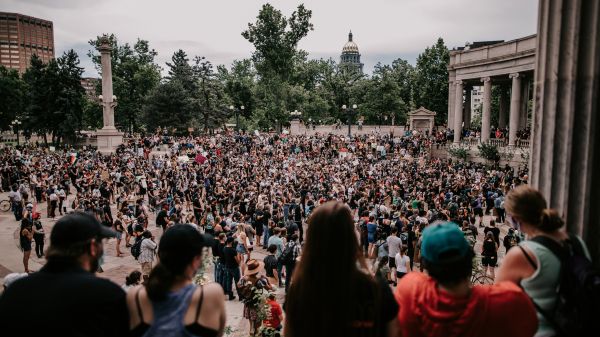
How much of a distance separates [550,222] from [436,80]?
198ft

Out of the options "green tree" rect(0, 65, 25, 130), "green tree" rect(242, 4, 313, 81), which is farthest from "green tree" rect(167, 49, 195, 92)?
"green tree" rect(0, 65, 25, 130)

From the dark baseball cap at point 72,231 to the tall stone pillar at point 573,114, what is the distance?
129 inches

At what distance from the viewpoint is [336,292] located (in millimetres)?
2162

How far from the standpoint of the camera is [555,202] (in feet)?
10.9

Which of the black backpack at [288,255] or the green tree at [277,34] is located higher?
→ the green tree at [277,34]

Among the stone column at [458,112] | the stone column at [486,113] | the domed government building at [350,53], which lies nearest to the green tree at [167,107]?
the stone column at [458,112]

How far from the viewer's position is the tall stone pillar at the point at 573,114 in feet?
10.4

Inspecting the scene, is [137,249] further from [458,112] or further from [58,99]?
[58,99]

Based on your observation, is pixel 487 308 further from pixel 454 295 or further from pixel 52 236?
pixel 52 236

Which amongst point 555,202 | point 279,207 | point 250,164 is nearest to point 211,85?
point 250,164

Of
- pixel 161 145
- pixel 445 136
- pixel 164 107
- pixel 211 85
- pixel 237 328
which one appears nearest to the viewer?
pixel 237 328

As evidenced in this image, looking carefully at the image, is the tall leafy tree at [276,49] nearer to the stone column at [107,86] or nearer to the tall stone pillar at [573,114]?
the stone column at [107,86]

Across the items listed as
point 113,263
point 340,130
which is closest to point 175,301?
point 113,263

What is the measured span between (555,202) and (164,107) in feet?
194
